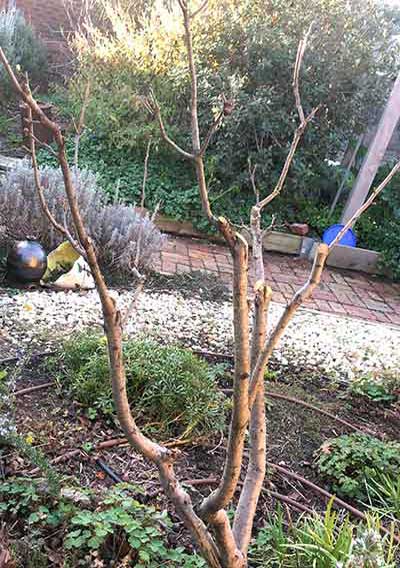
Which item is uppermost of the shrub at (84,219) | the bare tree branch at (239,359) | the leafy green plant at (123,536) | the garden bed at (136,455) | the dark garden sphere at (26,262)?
the bare tree branch at (239,359)

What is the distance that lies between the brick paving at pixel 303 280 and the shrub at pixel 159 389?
6.09 feet

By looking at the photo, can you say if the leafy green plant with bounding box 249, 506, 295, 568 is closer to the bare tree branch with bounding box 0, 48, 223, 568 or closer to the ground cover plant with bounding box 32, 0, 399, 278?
the bare tree branch with bounding box 0, 48, 223, 568

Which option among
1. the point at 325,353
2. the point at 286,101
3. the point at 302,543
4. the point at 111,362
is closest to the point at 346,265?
the point at 286,101

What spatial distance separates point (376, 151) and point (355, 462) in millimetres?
3715

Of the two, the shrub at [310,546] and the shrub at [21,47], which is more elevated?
the shrub at [21,47]

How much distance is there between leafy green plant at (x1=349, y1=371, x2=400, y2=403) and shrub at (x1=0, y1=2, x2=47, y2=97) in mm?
5799

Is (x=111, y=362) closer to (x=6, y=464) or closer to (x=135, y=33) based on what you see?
(x=6, y=464)

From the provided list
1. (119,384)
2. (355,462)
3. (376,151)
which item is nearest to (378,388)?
(355,462)

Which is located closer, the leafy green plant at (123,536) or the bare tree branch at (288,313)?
the bare tree branch at (288,313)

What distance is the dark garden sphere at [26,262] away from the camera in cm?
336

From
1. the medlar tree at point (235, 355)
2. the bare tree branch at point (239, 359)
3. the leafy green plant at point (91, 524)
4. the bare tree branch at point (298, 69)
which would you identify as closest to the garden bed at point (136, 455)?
the leafy green plant at point (91, 524)

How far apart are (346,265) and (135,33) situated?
352 centimetres

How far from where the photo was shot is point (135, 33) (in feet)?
19.7

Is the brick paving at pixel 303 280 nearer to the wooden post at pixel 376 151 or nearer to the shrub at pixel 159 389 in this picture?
the wooden post at pixel 376 151
